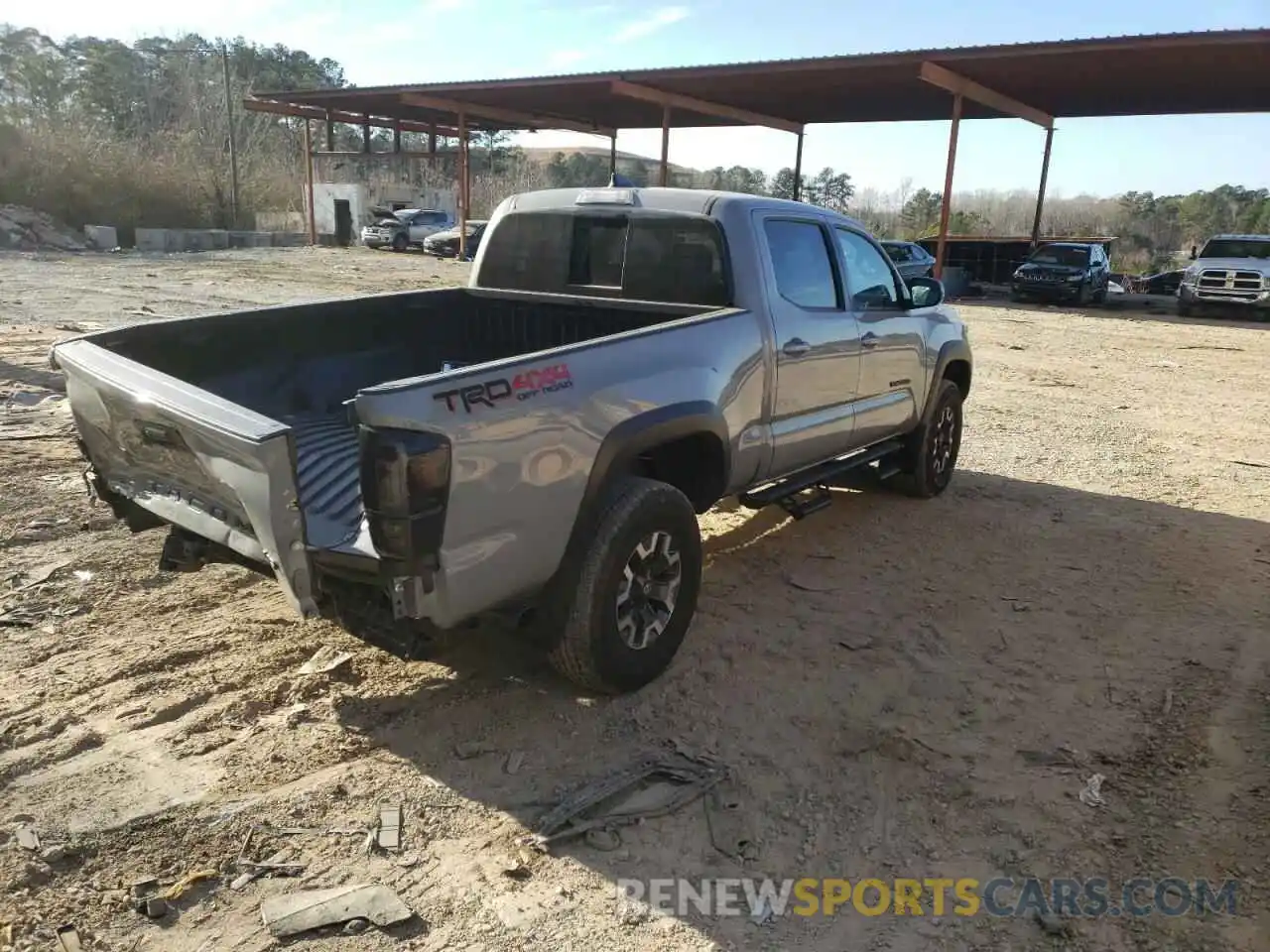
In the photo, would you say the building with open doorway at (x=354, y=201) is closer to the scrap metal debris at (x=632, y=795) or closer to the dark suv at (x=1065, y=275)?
the dark suv at (x=1065, y=275)

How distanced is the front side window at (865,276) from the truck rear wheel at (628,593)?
2219 mm

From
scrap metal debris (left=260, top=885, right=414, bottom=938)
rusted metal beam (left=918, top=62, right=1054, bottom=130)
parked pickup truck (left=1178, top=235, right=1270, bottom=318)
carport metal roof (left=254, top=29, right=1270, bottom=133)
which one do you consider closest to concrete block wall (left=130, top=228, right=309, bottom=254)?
carport metal roof (left=254, top=29, right=1270, bottom=133)

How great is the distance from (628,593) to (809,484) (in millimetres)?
1792

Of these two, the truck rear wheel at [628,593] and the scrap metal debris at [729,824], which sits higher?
the truck rear wheel at [628,593]

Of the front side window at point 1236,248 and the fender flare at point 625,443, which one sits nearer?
the fender flare at point 625,443

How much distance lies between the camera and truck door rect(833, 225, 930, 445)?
546 centimetres

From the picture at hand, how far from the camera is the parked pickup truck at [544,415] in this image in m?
2.93

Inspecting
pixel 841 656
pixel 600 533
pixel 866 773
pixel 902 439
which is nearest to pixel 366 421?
pixel 600 533

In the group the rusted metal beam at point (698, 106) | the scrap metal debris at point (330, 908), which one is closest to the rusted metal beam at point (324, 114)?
the rusted metal beam at point (698, 106)

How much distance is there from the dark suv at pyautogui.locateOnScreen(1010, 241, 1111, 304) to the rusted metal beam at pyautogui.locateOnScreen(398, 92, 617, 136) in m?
18.4

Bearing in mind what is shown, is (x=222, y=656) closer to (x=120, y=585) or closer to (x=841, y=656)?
(x=120, y=585)

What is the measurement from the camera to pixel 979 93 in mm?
23297

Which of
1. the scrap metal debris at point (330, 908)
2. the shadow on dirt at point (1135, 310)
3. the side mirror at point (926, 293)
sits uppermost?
the side mirror at point (926, 293)

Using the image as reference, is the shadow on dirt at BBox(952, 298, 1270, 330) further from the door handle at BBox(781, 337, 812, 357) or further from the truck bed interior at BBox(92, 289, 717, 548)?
the truck bed interior at BBox(92, 289, 717, 548)
